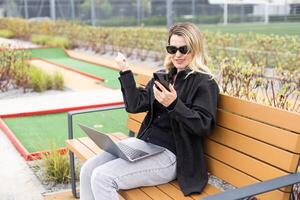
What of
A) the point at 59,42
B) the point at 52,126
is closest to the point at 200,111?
the point at 52,126

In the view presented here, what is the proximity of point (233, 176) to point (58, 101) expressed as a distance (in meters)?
5.74

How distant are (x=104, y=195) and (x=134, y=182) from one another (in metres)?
0.21

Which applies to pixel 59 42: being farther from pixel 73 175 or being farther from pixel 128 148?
pixel 128 148

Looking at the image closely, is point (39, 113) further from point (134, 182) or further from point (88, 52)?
point (88, 52)

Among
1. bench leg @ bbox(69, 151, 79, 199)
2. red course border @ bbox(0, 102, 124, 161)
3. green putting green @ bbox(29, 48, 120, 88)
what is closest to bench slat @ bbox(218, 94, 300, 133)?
bench leg @ bbox(69, 151, 79, 199)

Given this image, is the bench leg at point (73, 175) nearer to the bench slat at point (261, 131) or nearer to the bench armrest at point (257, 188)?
the bench slat at point (261, 131)

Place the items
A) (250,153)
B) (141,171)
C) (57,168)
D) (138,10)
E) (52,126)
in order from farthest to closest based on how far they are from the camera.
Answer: (138,10) < (52,126) < (57,168) < (141,171) < (250,153)

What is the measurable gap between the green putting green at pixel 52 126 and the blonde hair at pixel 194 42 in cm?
271

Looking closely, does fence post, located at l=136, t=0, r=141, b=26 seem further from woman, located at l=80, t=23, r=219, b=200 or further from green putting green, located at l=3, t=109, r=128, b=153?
woman, located at l=80, t=23, r=219, b=200

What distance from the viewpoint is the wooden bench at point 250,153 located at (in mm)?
2539

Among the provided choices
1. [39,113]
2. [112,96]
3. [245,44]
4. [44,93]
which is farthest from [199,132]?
[245,44]

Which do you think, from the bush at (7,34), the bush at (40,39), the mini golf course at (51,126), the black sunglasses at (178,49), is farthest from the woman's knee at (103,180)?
the bush at (7,34)

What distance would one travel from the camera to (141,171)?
9.71ft

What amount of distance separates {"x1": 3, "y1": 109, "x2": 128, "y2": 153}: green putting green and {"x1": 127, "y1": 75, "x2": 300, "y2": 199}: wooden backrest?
2730 millimetres
